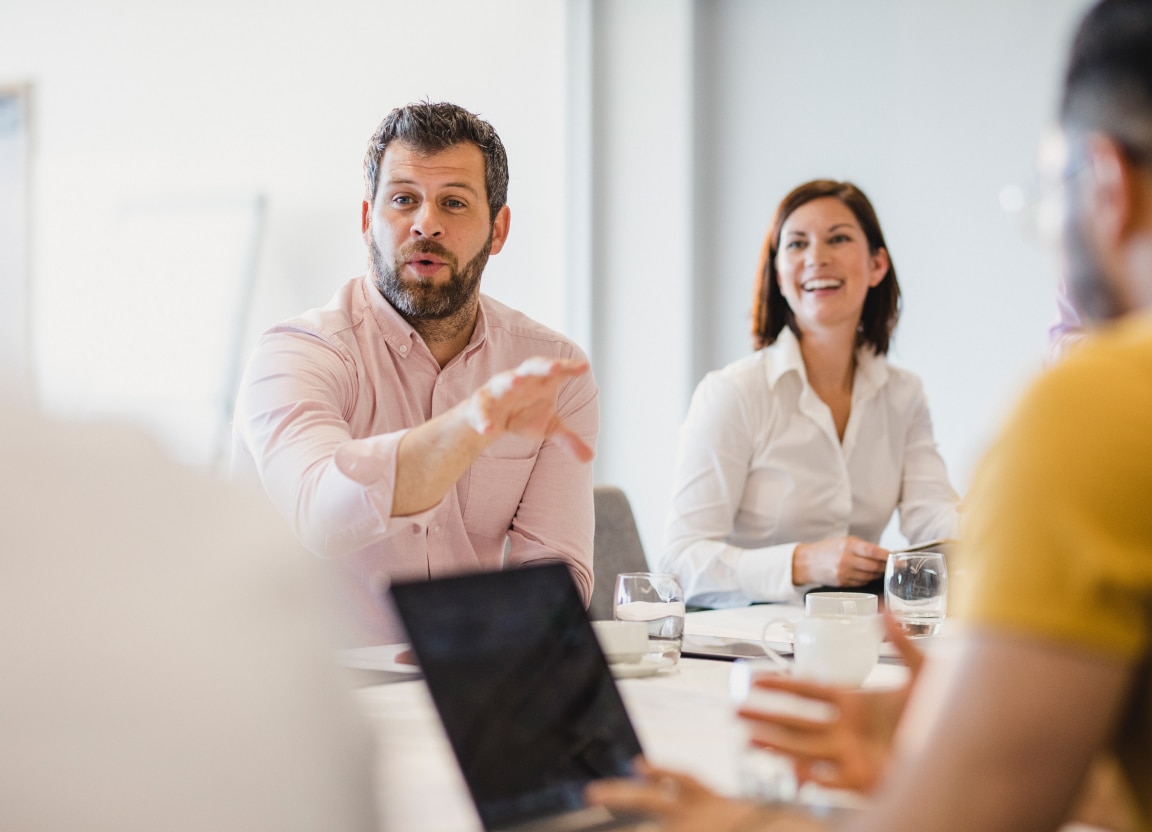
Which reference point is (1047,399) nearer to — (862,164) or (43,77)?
(862,164)

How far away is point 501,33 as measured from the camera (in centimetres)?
426

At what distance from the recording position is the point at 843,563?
219 cm

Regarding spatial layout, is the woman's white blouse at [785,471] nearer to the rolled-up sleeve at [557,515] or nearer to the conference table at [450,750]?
the rolled-up sleeve at [557,515]

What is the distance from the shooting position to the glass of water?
147cm

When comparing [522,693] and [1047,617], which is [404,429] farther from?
[1047,617]

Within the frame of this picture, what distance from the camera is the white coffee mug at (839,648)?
1.25 m

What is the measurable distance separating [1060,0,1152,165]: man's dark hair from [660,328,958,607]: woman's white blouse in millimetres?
1839

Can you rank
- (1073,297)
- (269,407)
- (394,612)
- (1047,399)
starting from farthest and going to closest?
(269,407) → (394,612) → (1073,297) → (1047,399)

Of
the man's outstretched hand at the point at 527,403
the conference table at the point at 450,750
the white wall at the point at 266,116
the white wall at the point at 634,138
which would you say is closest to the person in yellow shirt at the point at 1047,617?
the conference table at the point at 450,750

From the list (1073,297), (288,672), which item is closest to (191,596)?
(288,672)

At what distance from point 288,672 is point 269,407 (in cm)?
149

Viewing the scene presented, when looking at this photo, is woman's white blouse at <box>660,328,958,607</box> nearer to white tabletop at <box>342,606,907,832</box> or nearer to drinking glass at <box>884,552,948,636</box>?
drinking glass at <box>884,552,948,636</box>

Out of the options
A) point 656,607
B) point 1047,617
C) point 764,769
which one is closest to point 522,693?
point 764,769

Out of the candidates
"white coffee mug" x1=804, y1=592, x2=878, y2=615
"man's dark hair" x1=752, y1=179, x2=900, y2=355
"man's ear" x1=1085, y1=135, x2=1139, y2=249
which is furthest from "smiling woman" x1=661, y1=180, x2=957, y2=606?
"man's ear" x1=1085, y1=135, x2=1139, y2=249
